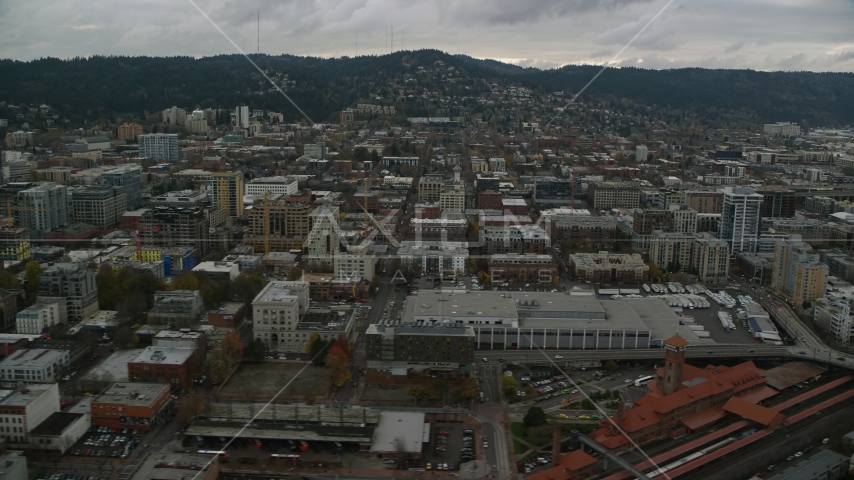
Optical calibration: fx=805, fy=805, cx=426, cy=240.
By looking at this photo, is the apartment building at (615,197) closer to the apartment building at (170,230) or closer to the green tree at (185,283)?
the apartment building at (170,230)

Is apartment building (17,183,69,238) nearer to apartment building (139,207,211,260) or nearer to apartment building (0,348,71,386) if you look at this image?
apartment building (139,207,211,260)

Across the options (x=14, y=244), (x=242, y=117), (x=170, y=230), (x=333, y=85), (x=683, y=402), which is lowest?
(x=683, y=402)

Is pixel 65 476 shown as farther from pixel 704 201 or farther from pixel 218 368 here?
pixel 704 201

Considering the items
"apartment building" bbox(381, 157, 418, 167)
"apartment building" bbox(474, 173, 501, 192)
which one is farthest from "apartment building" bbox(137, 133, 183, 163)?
"apartment building" bbox(474, 173, 501, 192)

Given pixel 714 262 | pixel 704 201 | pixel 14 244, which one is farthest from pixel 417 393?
pixel 704 201

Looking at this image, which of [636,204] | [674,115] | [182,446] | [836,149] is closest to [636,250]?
[636,204]

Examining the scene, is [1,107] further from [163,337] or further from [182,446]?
[182,446]

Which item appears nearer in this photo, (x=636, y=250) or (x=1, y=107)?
(x=636, y=250)
